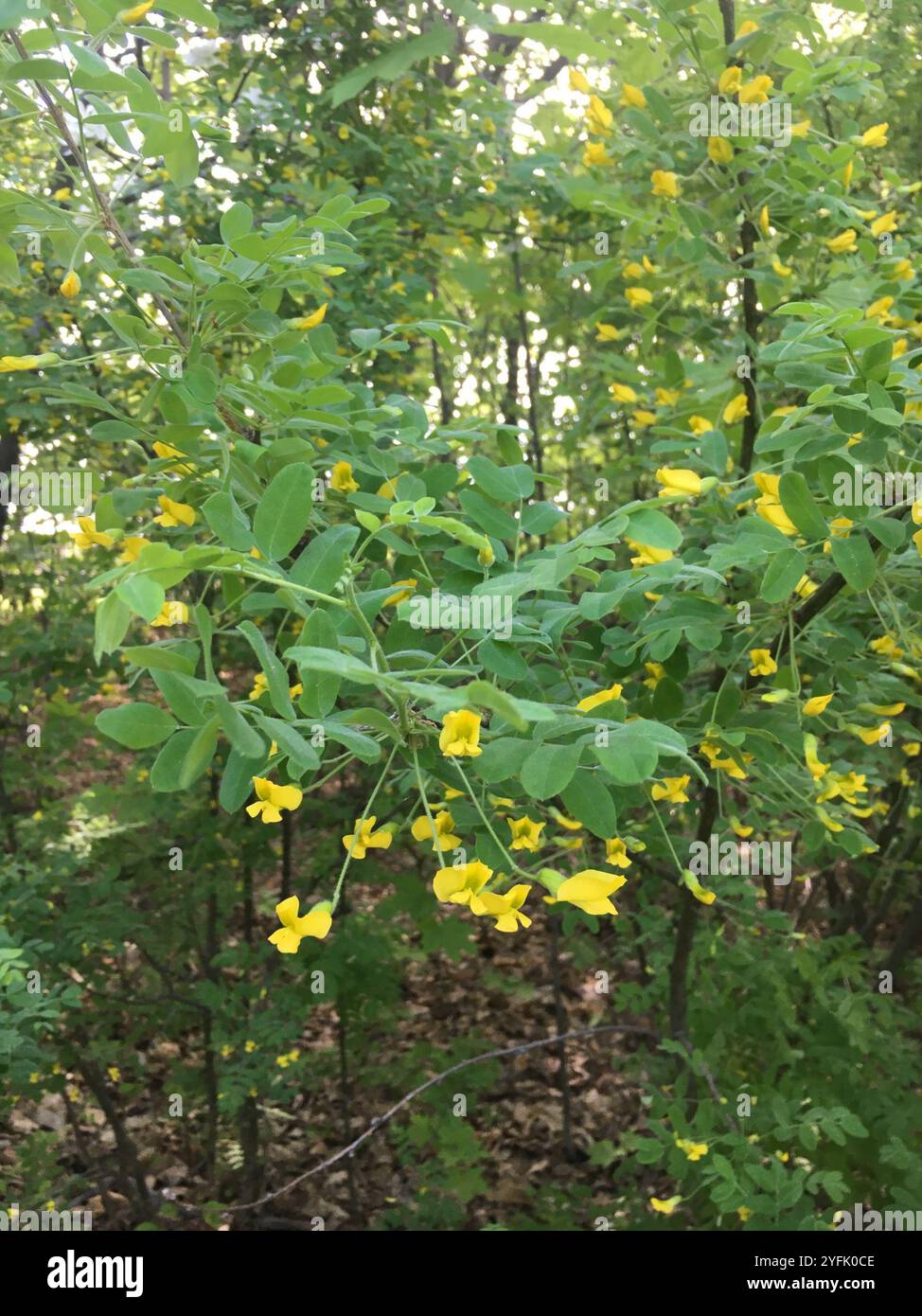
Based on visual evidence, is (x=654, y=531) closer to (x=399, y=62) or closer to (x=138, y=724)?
(x=138, y=724)

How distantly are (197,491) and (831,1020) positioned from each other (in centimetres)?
230

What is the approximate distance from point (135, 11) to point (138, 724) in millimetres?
783

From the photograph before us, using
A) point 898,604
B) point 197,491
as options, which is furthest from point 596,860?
point 197,491

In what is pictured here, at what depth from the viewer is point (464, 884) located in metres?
0.90

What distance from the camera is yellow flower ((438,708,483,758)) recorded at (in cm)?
82

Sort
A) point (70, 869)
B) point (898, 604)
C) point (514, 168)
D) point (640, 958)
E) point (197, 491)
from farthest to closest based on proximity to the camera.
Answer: point (640, 958), point (70, 869), point (514, 168), point (898, 604), point (197, 491)

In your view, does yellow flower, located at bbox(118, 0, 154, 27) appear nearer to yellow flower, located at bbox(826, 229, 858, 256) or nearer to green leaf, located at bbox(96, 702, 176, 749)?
green leaf, located at bbox(96, 702, 176, 749)

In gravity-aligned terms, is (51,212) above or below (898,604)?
above

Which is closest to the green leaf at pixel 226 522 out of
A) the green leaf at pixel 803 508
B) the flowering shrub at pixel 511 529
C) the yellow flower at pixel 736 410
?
the flowering shrub at pixel 511 529

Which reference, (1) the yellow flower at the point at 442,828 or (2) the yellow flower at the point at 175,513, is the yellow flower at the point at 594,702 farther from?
(2) the yellow flower at the point at 175,513

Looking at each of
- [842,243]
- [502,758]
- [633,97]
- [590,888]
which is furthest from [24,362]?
[842,243]

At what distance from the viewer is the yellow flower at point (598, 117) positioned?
1715 mm

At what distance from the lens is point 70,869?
266 cm
